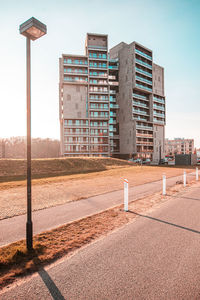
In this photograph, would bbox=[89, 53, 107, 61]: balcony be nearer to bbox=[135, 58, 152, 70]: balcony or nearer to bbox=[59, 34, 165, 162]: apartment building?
bbox=[59, 34, 165, 162]: apartment building

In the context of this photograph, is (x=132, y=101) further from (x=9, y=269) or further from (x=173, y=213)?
(x=9, y=269)

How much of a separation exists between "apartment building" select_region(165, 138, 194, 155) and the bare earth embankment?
151 meters

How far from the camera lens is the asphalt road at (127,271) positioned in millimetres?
2910

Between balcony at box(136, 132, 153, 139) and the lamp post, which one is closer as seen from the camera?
the lamp post

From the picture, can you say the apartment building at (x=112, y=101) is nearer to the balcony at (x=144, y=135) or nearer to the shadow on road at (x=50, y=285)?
the balcony at (x=144, y=135)

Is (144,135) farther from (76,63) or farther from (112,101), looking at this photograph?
(76,63)

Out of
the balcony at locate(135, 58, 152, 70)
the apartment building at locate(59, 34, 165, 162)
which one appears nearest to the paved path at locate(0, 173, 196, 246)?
the apartment building at locate(59, 34, 165, 162)

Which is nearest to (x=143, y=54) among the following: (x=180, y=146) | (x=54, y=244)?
(x=54, y=244)

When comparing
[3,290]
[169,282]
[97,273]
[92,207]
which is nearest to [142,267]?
[169,282]

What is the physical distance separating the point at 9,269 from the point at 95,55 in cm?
6516

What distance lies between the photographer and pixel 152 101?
6931cm

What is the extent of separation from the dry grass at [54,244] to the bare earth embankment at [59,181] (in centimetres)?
282

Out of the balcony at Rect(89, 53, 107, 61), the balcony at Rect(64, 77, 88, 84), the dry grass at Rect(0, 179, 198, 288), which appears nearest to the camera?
the dry grass at Rect(0, 179, 198, 288)

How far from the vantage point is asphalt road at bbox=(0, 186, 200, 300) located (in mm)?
2910
